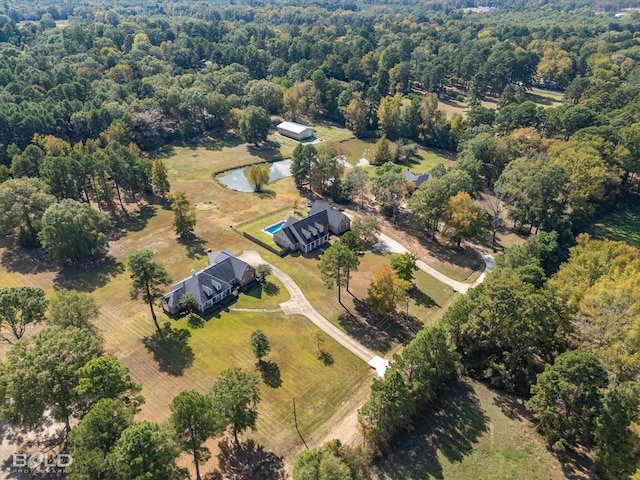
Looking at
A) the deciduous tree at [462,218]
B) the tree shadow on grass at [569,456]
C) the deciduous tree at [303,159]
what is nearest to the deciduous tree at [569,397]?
the tree shadow on grass at [569,456]

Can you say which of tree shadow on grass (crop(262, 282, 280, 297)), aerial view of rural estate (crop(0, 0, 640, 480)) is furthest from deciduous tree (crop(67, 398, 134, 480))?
tree shadow on grass (crop(262, 282, 280, 297))

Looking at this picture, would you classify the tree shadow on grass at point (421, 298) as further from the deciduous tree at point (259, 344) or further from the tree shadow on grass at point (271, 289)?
the deciduous tree at point (259, 344)

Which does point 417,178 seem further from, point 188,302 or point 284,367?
point 188,302

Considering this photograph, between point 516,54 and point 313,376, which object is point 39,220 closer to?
point 313,376

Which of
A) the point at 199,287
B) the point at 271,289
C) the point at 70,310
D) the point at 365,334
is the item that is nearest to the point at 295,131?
the point at 271,289

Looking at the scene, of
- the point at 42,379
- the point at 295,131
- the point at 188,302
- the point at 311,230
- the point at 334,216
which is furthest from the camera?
the point at 295,131

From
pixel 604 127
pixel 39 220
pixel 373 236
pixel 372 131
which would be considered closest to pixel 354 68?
pixel 372 131
